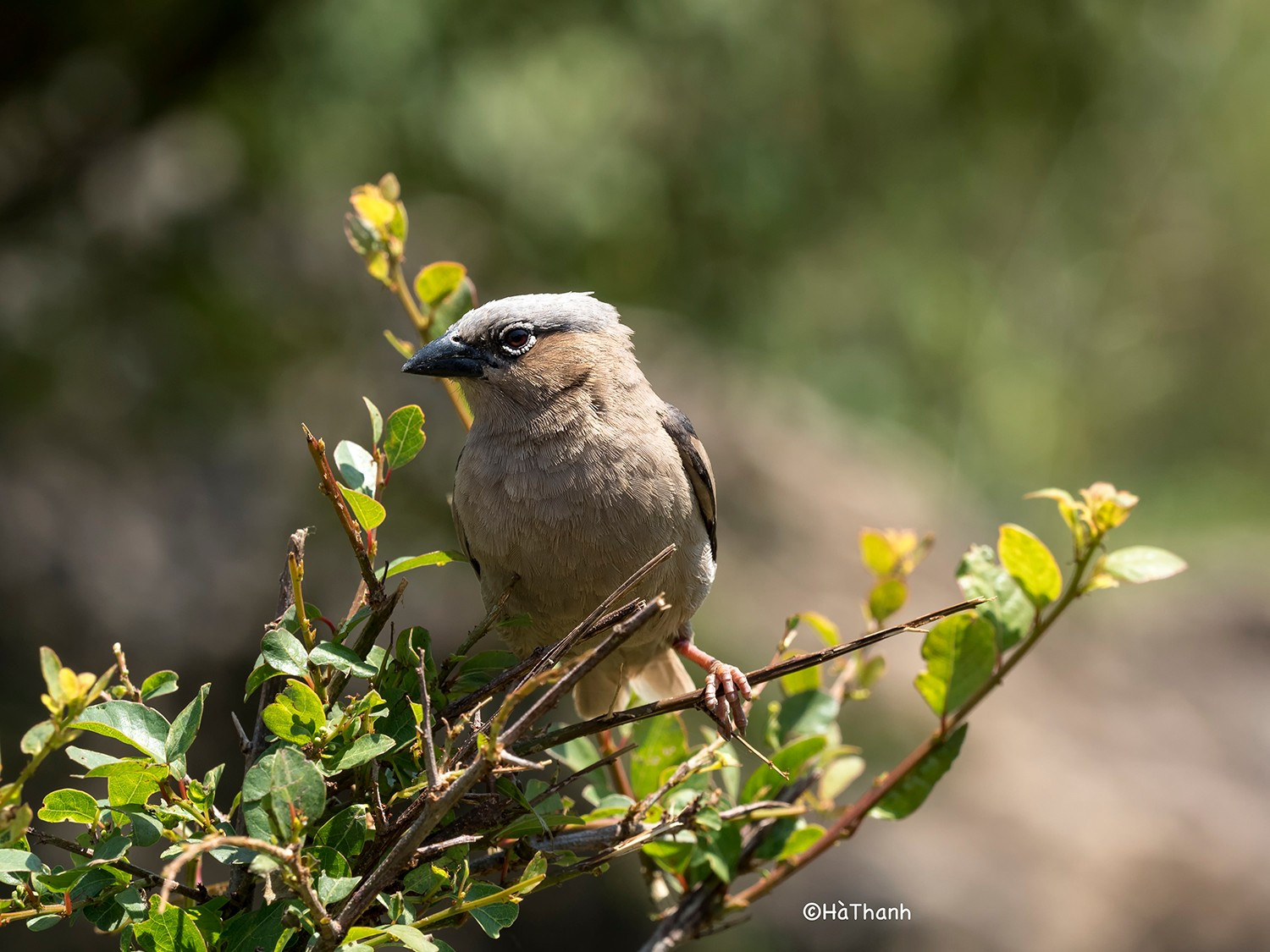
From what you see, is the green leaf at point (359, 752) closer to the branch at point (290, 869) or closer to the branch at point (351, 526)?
the branch at point (290, 869)

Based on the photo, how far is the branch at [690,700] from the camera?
1.97m

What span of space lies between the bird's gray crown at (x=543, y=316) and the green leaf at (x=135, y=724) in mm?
1674

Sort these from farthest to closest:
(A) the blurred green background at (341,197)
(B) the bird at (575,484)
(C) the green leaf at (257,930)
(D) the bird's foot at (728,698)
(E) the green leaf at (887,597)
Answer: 1. (A) the blurred green background at (341,197)
2. (B) the bird at (575,484)
3. (E) the green leaf at (887,597)
4. (D) the bird's foot at (728,698)
5. (C) the green leaf at (257,930)

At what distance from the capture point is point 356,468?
2.28m

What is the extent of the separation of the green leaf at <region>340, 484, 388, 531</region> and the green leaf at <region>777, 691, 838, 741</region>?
1294mm

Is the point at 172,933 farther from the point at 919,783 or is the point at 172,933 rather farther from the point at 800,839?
the point at 919,783

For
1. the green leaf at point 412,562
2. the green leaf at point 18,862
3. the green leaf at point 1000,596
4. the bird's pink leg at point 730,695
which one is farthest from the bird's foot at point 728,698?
the green leaf at point 18,862

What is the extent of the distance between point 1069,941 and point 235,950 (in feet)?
19.5

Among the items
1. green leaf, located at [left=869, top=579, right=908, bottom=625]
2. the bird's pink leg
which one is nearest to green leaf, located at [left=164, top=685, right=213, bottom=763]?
the bird's pink leg

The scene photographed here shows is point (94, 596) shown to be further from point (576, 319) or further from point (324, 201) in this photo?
point (576, 319)

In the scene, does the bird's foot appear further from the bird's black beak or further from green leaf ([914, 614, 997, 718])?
the bird's black beak

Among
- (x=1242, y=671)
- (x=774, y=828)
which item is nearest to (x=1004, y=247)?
(x=1242, y=671)

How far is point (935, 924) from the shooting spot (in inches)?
248

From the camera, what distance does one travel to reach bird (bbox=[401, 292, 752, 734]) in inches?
122
